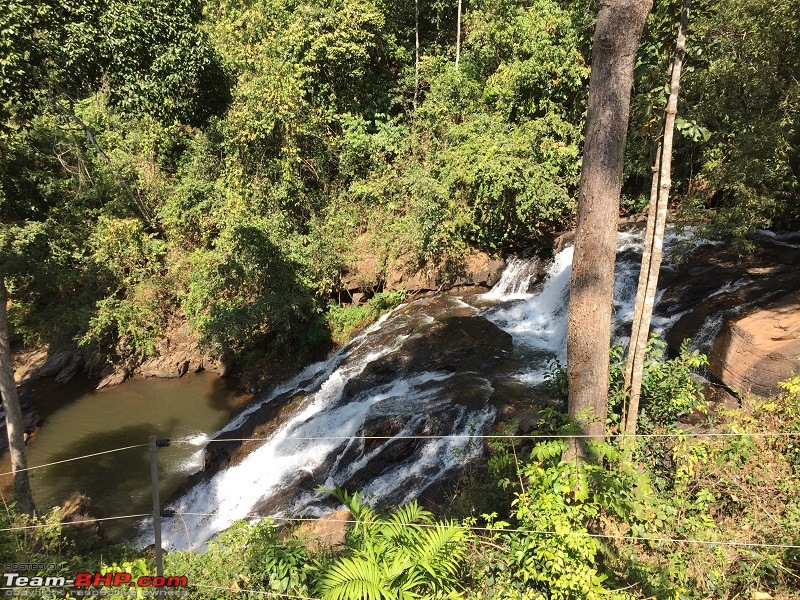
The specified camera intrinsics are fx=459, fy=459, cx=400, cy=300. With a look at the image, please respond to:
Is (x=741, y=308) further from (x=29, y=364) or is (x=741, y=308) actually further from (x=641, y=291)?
(x=29, y=364)

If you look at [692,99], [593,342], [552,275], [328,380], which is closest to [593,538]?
[593,342]

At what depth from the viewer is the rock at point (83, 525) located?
23.8 feet

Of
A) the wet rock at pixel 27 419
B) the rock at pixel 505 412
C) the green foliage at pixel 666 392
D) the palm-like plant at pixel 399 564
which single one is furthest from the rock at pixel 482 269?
the wet rock at pixel 27 419

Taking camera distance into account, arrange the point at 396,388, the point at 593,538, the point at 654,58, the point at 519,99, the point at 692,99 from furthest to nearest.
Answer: the point at 519,99
the point at 692,99
the point at 396,388
the point at 654,58
the point at 593,538

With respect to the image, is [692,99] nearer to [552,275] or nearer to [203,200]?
[552,275]

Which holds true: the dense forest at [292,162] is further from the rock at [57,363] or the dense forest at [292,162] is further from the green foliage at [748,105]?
the rock at [57,363]

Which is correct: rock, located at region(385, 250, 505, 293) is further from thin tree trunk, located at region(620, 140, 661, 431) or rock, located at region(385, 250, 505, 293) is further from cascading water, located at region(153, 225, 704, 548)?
thin tree trunk, located at region(620, 140, 661, 431)

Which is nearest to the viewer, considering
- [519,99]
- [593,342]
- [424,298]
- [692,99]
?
[593,342]

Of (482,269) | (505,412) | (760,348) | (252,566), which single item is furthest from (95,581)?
(482,269)

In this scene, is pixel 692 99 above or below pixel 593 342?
above

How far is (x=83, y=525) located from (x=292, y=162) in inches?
450

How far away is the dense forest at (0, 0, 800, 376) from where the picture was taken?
11867 mm

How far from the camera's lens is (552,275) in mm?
12344

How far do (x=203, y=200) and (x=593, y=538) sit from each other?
16.0 m
